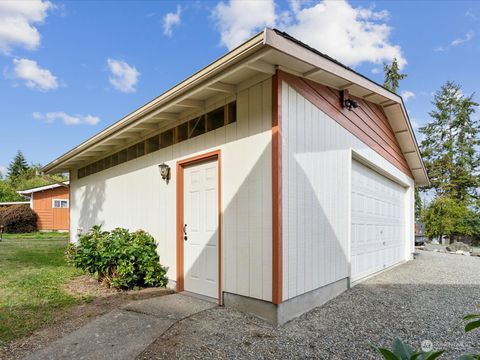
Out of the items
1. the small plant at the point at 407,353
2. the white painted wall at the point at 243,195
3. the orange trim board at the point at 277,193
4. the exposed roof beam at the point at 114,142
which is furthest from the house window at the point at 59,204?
the small plant at the point at 407,353

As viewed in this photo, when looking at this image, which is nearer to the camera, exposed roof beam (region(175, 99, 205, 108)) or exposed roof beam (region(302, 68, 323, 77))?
exposed roof beam (region(302, 68, 323, 77))

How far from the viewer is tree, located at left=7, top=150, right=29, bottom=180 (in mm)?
46844

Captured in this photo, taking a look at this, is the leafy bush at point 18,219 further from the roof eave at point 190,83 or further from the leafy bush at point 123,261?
the leafy bush at point 123,261

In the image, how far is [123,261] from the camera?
17.2ft

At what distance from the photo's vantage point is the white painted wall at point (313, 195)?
3926mm

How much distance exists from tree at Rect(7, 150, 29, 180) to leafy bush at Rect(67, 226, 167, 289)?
50.0 metres

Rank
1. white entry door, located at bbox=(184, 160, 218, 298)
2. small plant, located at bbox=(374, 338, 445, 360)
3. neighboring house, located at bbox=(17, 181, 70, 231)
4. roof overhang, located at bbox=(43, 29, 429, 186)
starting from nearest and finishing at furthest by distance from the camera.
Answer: small plant, located at bbox=(374, 338, 445, 360) < roof overhang, located at bbox=(43, 29, 429, 186) < white entry door, located at bbox=(184, 160, 218, 298) < neighboring house, located at bbox=(17, 181, 70, 231)

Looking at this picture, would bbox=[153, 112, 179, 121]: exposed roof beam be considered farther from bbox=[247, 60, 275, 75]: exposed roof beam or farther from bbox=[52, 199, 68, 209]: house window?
bbox=[52, 199, 68, 209]: house window

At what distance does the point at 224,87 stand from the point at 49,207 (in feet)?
71.6

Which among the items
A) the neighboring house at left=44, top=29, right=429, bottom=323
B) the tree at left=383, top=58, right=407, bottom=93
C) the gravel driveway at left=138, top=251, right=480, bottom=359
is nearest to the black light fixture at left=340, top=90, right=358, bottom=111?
the neighboring house at left=44, top=29, right=429, bottom=323

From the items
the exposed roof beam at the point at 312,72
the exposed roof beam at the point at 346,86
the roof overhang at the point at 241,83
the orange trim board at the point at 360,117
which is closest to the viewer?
the roof overhang at the point at 241,83

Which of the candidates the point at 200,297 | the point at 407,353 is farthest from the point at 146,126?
the point at 407,353

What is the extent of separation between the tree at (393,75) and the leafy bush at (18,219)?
26534 mm

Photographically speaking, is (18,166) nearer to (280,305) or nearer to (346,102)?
(346,102)
